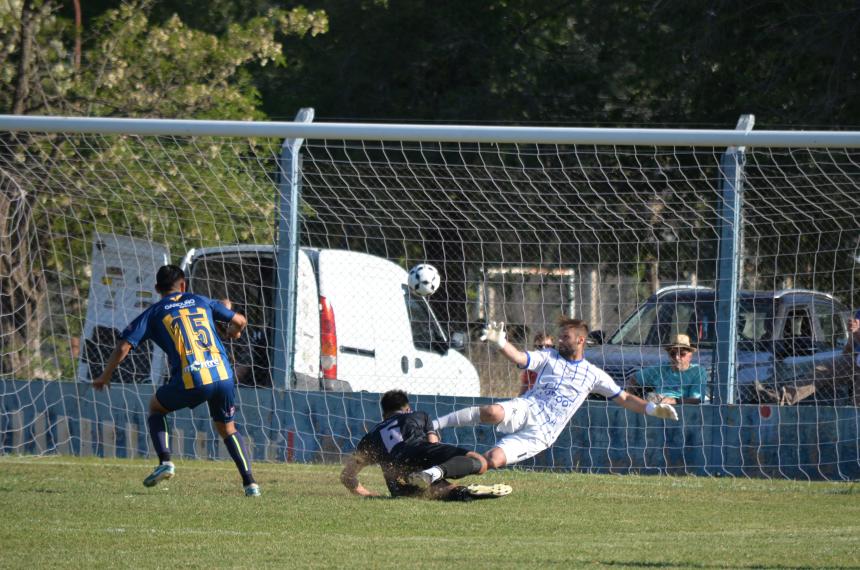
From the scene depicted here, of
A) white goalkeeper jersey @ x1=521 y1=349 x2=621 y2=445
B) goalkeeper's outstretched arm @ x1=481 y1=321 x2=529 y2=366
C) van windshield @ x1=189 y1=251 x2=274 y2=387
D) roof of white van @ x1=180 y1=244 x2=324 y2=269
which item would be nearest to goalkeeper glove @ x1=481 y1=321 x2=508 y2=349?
goalkeeper's outstretched arm @ x1=481 y1=321 x2=529 y2=366

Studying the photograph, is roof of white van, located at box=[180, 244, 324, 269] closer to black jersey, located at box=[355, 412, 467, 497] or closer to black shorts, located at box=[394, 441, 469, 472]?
black jersey, located at box=[355, 412, 467, 497]

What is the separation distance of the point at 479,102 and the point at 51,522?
48.7 feet

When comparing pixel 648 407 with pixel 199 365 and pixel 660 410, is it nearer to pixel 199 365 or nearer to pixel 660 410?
pixel 660 410

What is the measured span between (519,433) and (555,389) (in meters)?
0.42

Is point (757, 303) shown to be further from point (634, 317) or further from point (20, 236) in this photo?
point (20, 236)

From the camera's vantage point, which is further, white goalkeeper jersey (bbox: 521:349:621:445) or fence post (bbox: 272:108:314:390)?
fence post (bbox: 272:108:314:390)

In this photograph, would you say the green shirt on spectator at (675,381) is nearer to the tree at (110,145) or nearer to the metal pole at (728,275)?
the metal pole at (728,275)

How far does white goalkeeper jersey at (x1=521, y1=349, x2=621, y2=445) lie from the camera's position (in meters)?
9.16

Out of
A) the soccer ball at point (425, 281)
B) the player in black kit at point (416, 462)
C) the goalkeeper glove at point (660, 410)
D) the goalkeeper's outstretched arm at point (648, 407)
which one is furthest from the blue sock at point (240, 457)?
the soccer ball at point (425, 281)

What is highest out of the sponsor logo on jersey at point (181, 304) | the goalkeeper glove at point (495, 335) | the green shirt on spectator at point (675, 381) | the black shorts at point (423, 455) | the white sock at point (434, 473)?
the sponsor logo on jersey at point (181, 304)

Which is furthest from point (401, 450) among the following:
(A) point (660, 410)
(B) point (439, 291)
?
(B) point (439, 291)

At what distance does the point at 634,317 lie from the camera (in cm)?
1252

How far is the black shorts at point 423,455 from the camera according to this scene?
8.63 meters

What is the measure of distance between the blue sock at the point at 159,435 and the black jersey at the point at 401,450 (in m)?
1.43
